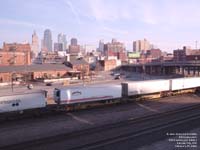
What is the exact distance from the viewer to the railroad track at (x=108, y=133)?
23906mm

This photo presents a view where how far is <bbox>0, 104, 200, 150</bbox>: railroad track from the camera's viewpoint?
23906 mm

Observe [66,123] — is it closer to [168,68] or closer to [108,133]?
[108,133]

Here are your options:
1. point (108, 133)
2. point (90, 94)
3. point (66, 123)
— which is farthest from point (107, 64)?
point (108, 133)

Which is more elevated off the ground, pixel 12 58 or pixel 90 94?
pixel 12 58

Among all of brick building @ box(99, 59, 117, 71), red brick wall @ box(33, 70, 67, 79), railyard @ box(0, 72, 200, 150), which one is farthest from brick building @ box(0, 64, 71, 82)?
brick building @ box(99, 59, 117, 71)

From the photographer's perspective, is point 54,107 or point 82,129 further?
point 54,107

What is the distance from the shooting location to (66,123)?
32188mm

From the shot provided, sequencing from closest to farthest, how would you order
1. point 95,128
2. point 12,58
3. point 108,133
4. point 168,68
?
point 108,133 < point 95,128 < point 12,58 < point 168,68

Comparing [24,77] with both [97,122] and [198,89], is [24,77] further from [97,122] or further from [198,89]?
[97,122]

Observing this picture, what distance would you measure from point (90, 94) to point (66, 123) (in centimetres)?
930

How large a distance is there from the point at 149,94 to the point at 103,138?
26.6 metres

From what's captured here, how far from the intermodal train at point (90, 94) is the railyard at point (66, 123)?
1461 mm

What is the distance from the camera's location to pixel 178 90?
2266 inches

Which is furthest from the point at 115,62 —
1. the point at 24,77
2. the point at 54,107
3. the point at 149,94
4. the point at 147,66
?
the point at 54,107
